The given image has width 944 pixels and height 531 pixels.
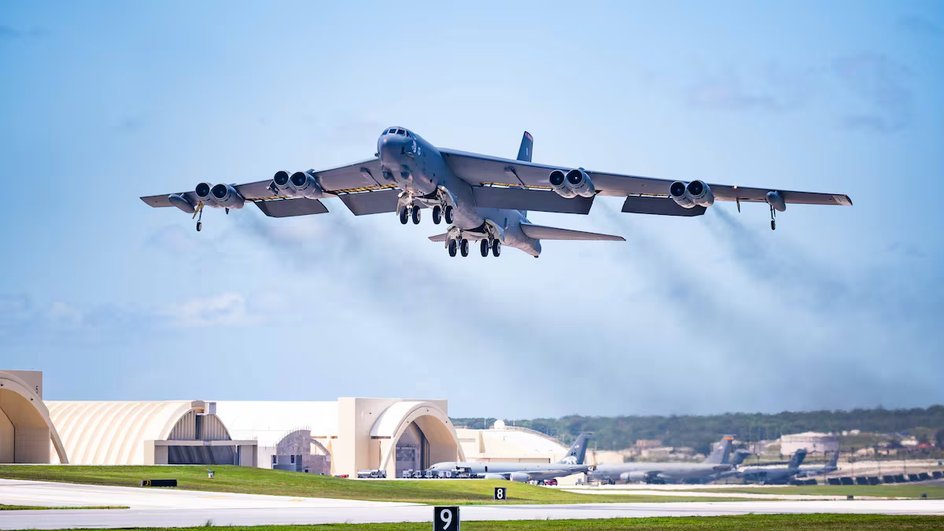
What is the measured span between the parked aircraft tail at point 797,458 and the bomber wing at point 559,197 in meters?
13.7

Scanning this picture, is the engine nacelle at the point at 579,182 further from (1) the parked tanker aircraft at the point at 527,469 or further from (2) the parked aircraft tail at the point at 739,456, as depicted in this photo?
(1) the parked tanker aircraft at the point at 527,469

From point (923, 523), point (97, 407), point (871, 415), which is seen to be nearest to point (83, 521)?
point (923, 523)

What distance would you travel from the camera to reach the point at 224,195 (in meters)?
46.2

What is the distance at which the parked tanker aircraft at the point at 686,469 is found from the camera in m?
54.1

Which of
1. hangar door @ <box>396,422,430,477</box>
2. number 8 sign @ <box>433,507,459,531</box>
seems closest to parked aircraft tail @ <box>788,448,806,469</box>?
number 8 sign @ <box>433,507,459,531</box>

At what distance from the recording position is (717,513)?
42.7m

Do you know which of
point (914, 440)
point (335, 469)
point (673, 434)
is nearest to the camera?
point (914, 440)

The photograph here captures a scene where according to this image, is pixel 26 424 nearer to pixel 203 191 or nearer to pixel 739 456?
pixel 203 191

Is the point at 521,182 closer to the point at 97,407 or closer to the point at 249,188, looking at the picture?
the point at 249,188

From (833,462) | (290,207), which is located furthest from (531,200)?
(833,462)

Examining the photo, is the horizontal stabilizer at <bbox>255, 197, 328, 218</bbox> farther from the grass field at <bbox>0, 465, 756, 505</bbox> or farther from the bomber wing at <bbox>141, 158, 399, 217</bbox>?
the grass field at <bbox>0, 465, 756, 505</bbox>

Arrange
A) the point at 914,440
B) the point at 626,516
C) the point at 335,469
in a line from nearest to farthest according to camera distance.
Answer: the point at 626,516 < the point at 914,440 < the point at 335,469

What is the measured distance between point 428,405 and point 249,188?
5379 centimetres

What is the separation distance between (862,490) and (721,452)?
6751 millimetres
